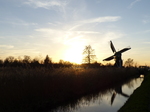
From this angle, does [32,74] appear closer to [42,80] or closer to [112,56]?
[42,80]

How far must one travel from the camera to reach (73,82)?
47.2 ft

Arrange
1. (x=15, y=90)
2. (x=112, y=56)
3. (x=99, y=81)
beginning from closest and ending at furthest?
(x=15, y=90) → (x=99, y=81) → (x=112, y=56)

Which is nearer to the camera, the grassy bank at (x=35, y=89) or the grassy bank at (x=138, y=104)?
the grassy bank at (x=138, y=104)

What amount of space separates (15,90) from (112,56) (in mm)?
43470

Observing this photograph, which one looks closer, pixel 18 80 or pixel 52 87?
pixel 18 80

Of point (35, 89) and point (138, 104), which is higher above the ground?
point (35, 89)

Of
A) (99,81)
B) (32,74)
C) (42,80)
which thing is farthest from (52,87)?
(99,81)

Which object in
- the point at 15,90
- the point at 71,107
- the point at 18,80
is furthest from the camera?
the point at 71,107

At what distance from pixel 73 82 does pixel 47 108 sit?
475 centimetres

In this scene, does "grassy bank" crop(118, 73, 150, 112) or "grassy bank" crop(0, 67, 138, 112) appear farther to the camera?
"grassy bank" crop(0, 67, 138, 112)

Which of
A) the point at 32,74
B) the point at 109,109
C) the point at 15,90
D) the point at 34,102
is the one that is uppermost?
the point at 32,74

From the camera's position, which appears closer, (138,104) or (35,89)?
(138,104)

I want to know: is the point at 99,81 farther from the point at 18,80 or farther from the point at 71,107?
the point at 18,80

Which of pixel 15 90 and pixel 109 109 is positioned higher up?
pixel 15 90
